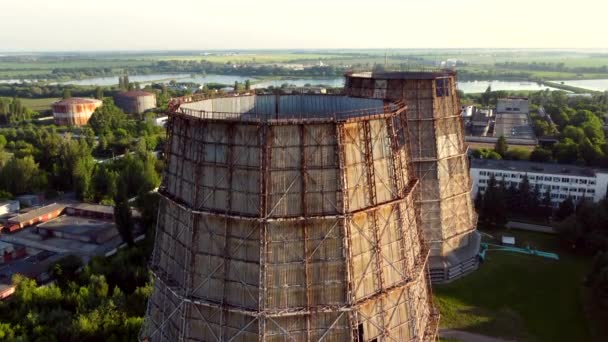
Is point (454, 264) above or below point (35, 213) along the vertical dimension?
below

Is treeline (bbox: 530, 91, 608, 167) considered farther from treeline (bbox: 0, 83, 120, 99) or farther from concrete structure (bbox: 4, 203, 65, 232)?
treeline (bbox: 0, 83, 120, 99)

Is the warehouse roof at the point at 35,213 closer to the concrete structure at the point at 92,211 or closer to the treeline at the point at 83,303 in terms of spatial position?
the concrete structure at the point at 92,211

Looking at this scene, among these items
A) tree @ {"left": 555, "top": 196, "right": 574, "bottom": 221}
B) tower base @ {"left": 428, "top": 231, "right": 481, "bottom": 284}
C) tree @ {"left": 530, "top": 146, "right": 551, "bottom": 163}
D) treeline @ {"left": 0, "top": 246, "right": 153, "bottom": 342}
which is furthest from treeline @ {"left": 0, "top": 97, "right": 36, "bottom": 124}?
tree @ {"left": 555, "top": 196, "right": 574, "bottom": 221}

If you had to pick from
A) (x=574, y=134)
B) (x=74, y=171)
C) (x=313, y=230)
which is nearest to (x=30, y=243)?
(x=74, y=171)

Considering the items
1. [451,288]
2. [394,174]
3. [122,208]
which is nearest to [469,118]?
[451,288]

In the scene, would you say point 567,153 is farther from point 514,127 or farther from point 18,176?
point 18,176

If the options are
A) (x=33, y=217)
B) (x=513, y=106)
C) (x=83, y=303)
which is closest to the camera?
(x=83, y=303)
